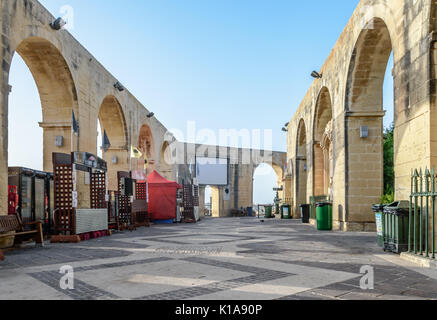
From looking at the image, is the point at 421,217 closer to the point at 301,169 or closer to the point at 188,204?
the point at 188,204

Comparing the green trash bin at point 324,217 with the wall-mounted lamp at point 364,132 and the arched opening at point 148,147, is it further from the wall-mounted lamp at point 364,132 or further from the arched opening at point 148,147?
the arched opening at point 148,147

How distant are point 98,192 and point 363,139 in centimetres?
817

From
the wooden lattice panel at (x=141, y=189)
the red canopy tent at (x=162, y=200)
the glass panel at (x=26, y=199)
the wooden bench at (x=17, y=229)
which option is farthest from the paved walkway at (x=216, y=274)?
the red canopy tent at (x=162, y=200)

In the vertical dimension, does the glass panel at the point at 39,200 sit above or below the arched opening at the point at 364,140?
below

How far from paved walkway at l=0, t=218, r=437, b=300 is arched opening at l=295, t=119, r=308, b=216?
14.8 metres

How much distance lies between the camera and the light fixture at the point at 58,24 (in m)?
10.9

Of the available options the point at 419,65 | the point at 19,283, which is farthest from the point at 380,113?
the point at 19,283

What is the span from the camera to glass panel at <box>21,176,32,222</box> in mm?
9648

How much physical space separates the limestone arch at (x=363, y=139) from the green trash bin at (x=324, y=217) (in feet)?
3.99

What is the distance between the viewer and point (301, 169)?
22.8m

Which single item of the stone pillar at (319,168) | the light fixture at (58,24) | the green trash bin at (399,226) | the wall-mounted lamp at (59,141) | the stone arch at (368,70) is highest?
the light fixture at (58,24)

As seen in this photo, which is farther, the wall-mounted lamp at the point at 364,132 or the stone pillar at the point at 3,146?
the wall-mounted lamp at the point at 364,132

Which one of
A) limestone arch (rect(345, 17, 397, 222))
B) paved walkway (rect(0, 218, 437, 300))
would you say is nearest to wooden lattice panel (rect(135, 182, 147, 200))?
limestone arch (rect(345, 17, 397, 222))

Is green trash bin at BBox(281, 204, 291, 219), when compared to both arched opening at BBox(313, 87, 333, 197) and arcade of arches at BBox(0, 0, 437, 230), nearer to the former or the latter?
arcade of arches at BBox(0, 0, 437, 230)
